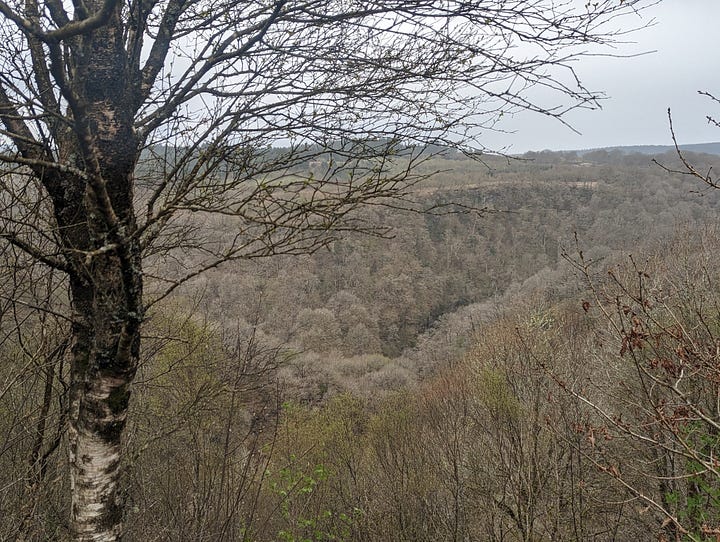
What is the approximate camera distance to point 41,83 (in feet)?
7.06

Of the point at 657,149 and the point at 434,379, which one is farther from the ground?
the point at 657,149

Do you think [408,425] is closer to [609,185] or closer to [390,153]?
[390,153]

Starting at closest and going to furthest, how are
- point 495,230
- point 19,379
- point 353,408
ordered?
1. point 19,379
2. point 353,408
3. point 495,230

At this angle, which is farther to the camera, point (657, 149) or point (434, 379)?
point (657, 149)

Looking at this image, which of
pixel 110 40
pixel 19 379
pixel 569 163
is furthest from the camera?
pixel 569 163

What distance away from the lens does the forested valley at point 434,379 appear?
3.08 metres

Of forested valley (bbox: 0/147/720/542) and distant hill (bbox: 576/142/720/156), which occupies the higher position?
distant hill (bbox: 576/142/720/156)

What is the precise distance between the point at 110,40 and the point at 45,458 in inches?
108

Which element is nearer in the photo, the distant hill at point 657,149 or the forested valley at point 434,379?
the forested valley at point 434,379

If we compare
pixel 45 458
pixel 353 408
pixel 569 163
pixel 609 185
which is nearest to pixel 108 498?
pixel 45 458

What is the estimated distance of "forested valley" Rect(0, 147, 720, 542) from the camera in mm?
3078

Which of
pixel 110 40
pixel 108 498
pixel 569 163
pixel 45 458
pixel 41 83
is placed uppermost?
pixel 569 163

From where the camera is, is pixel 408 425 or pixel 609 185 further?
pixel 609 185

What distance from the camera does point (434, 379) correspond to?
24.0 meters
